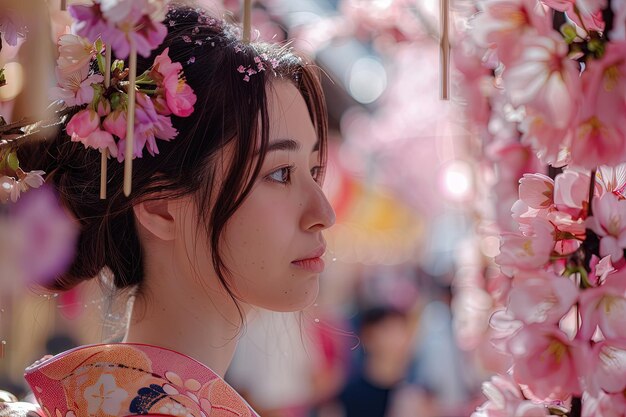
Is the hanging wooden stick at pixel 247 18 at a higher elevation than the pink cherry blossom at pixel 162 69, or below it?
higher

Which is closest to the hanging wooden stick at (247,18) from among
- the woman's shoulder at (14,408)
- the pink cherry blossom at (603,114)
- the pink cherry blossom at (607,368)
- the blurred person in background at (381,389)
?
the pink cherry blossom at (603,114)

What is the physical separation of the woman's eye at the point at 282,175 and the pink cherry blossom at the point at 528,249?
414mm

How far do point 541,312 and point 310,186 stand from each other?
458mm

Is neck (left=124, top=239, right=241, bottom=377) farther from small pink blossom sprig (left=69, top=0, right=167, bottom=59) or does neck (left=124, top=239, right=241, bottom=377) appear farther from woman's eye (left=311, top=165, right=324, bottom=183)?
small pink blossom sprig (left=69, top=0, right=167, bottom=59)

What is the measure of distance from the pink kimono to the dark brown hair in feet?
0.38

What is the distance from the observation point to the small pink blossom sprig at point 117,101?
2.90 feet

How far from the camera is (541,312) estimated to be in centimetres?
72

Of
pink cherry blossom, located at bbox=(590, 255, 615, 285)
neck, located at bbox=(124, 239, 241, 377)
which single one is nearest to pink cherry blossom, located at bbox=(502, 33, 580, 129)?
pink cherry blossom, located at bbox=(590, 255, 615, 285)

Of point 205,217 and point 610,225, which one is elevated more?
point 610,225

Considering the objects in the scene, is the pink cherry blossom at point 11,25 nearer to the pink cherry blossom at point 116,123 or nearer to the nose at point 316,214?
the pink cherry blossom at point 116,123

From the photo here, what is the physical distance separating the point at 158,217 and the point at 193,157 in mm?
87

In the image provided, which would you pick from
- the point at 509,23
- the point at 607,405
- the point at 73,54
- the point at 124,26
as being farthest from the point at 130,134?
the point at 607,405

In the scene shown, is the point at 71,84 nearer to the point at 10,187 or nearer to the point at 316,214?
the point at 10,187

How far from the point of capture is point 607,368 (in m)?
0.71
